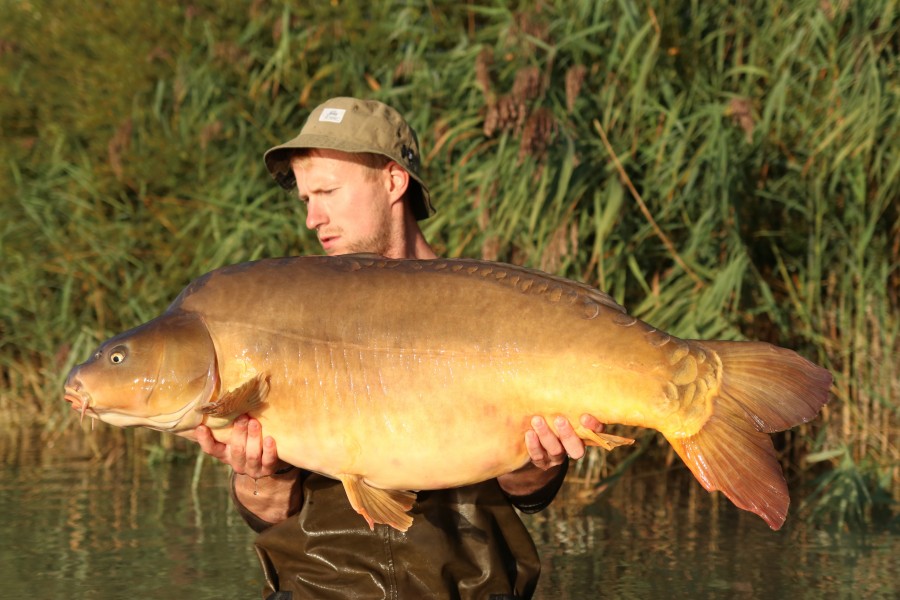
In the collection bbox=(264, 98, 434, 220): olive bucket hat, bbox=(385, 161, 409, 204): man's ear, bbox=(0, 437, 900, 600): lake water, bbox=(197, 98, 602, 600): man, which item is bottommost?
bbox=(0, 437, 900, 600): lake water

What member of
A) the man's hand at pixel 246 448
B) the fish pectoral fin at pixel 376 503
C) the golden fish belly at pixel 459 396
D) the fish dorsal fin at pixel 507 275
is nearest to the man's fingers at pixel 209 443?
the man's hand at pixel 246 448

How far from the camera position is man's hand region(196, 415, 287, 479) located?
2.75m

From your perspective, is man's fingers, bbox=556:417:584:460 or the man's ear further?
the man's ear

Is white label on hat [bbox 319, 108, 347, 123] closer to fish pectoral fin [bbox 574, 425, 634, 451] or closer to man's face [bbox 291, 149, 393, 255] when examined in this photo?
man's face [bbox 291, 149, 393, 255]

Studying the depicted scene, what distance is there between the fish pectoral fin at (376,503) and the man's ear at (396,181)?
2.95 feet

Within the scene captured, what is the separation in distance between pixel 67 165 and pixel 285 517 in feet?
16.2

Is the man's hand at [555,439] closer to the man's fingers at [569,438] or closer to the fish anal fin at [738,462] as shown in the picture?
the man's fingers at [569,438]

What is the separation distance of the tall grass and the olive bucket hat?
197cm

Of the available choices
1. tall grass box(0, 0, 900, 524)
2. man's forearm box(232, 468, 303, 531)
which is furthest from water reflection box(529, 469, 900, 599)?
man's forearm box(232, 468, 303, 531)

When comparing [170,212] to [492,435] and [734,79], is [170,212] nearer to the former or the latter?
[734,79]

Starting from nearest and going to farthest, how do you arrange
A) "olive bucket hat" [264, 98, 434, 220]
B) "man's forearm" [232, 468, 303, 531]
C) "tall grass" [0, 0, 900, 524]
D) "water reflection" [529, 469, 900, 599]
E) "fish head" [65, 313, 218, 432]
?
1. "fish head" [65, 313, 218, 432]
2. "man's forearm" [232, 468, 303, 531]
3. "olive bucket hat" [264, 98, 434, 220]
4. "water reflection" [529, 469, 900, 599]
5. "tall grass" [0, 0, 900, 524]

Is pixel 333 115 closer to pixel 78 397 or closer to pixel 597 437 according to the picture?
pixel 78 397

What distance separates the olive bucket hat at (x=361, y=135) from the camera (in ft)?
10.8

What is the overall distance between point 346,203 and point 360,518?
0.82 m
